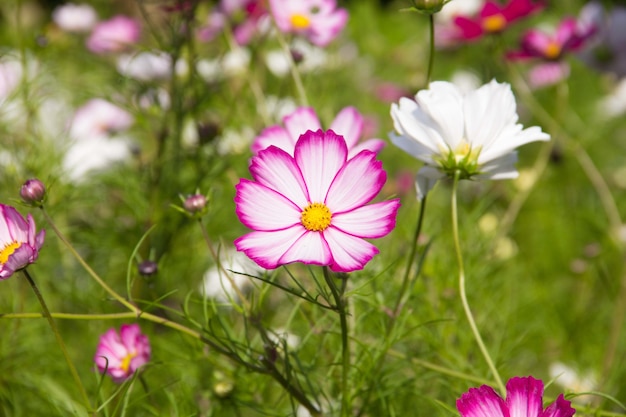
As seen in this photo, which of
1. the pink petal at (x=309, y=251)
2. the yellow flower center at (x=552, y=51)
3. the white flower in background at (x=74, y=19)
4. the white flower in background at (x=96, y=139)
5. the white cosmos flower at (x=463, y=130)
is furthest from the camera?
the white flower in background at (x=74, y=19)

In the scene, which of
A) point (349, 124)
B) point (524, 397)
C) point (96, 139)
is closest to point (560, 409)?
point (524, 397)

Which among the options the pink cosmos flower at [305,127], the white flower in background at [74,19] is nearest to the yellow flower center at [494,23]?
the pink cosmos flower at [305,127]

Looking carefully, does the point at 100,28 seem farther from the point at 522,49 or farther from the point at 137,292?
the point at 522,49

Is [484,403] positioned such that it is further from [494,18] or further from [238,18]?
[238,18]

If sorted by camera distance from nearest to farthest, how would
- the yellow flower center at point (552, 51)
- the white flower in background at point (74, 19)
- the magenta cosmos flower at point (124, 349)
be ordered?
the magenta cosmos flower at point (124, 349)
the yellow flower center at point (552, 51)
the white flower in background at point (74, 19)

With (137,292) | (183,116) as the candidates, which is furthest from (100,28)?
(137,292)

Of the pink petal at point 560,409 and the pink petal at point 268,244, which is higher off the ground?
the pink petal at point 268,244

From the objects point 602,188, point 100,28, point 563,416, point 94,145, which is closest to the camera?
point 563,416

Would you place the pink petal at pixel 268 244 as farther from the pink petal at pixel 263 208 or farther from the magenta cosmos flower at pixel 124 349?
the magenta cosmos flower at pixel 124 349
